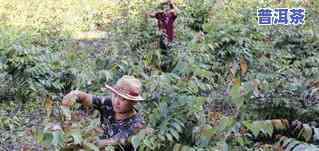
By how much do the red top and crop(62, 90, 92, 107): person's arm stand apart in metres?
4.62

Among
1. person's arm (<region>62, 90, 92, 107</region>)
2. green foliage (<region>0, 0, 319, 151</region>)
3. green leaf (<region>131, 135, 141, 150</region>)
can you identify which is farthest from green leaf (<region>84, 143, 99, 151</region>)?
person's arm (<region>62, 90, 92, 107</region>)

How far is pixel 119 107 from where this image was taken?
349 cm

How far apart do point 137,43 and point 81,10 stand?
13.4 feet

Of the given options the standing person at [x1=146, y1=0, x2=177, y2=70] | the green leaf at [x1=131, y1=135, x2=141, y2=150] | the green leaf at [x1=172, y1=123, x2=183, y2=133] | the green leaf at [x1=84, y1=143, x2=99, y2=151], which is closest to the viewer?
the green leaf at [x1=84, y1=143, x2=99, y2=151]

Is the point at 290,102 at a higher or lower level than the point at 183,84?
lower

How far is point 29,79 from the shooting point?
669 cm

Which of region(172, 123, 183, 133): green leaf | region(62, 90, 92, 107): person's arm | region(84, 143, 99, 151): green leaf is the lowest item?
region(172, 123, 183, 133): green leaf

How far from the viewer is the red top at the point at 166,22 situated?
26.4 feet

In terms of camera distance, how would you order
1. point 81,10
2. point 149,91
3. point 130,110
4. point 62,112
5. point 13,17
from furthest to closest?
point 81,10, point 13,17, point 149,91, point 130,110, point 62,112

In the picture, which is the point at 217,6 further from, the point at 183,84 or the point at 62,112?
the point at 62,112

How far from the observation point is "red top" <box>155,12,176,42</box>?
8.05 m

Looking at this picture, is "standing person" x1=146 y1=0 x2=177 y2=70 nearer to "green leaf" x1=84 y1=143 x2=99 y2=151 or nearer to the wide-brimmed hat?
the wide-brimmed hat

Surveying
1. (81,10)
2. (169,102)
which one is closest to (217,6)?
(81,10)

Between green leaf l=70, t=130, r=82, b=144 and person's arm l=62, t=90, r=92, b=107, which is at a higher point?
person's arm l=62, t=90, r=92, b=107
